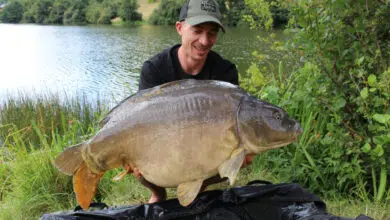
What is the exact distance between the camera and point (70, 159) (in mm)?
→ 1338

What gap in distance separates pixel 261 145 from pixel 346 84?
867 mm

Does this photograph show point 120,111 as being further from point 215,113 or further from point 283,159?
point 283,159

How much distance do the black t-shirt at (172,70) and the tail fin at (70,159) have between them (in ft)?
2.01

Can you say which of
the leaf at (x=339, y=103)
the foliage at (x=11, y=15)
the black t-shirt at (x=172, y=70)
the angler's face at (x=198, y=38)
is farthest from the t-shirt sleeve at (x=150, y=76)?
the foliage at (x=11, y=15)

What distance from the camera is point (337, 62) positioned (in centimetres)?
183

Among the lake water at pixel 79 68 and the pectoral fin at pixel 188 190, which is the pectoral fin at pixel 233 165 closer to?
the pectoral fin at pixel 188 190

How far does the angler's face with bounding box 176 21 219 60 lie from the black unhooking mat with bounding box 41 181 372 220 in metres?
0.68

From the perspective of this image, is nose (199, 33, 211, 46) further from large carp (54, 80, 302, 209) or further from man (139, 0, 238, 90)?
large carp (54, 80, 302, 209)

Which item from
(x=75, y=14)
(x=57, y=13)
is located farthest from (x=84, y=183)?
(x=57, y=13)

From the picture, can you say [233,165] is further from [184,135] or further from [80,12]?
[80,12]

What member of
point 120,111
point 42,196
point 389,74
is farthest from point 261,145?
point 42,196

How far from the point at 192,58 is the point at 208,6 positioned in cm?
27

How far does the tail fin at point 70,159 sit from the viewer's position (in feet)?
4.36

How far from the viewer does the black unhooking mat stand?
5.20 feet
